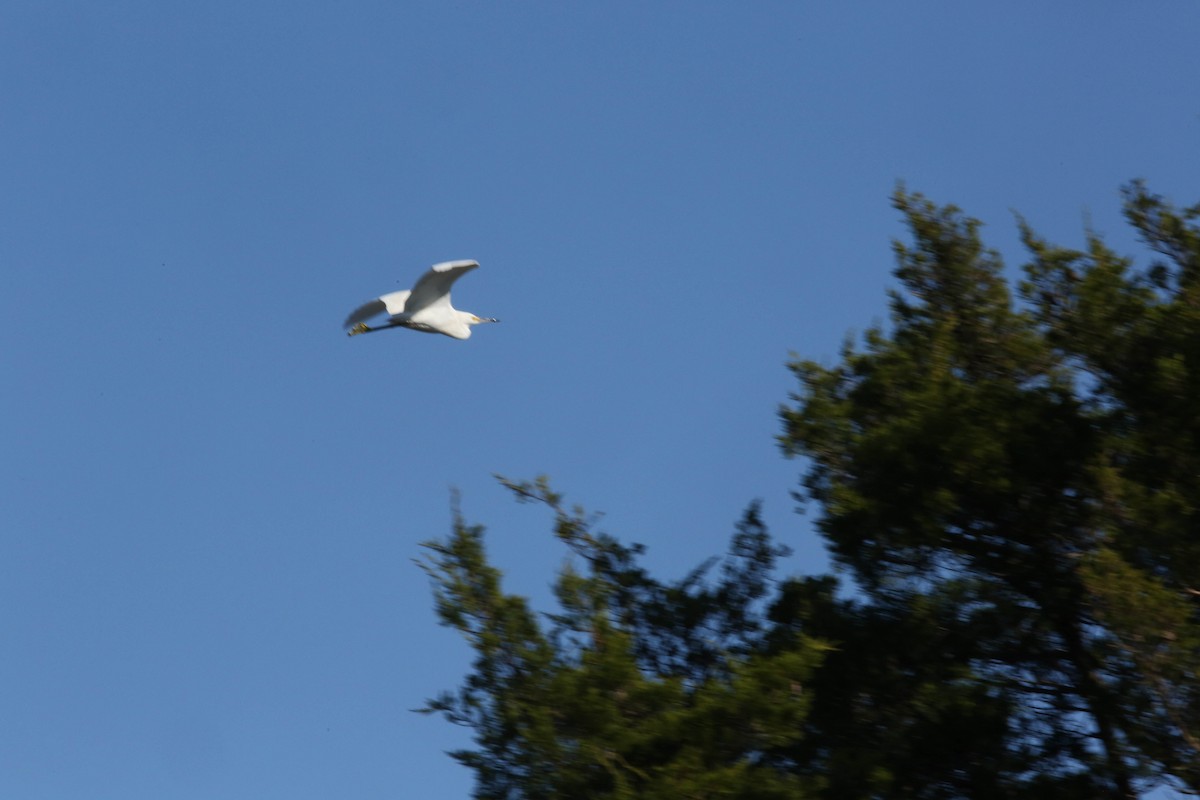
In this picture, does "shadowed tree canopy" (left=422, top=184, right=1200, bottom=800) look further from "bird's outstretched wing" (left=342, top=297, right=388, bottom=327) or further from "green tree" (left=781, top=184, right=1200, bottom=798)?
"bird's outstretched wing" (left=342, top=297, right=388, bottom=327)

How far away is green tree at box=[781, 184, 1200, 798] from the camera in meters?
11.0

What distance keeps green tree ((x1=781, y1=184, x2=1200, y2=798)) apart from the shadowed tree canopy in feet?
0.06

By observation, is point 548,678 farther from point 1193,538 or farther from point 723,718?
point 1193,538

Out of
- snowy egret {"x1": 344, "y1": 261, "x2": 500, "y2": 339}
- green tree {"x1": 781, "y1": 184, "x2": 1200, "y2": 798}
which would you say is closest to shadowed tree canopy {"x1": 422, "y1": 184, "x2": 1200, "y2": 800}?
green tree {"x1": 781, "y1": 184, "x2": 1200, "y2": 798}

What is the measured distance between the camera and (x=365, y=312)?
1723 centimetres

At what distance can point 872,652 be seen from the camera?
1261 cm

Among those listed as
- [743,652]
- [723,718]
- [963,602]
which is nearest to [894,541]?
[963,602]

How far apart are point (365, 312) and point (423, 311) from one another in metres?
0.82

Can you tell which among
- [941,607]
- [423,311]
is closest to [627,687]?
[941,607]

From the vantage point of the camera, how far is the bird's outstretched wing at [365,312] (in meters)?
17.0

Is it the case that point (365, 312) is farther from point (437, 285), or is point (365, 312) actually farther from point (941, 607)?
point (941, 607)

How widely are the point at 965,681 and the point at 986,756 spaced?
21.9 inches

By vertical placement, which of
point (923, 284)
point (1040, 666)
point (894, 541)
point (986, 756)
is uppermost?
point (923, 284)

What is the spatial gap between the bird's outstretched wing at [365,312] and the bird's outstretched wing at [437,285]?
0.37 meters
